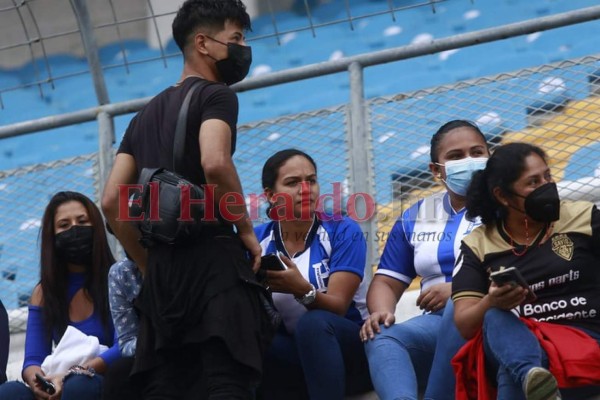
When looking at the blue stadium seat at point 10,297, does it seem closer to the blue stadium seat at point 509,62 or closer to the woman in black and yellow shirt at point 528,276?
the woman in black and yellow shirt at point 528,276

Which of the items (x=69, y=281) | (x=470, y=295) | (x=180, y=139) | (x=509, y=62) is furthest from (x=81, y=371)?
(x=509, y=62)

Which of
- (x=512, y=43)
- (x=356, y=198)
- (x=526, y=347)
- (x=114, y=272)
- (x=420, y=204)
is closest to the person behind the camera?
(x=526, y=347)

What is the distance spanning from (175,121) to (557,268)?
137cm

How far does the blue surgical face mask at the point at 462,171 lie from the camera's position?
4.63 m

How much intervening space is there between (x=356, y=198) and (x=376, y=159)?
236mm

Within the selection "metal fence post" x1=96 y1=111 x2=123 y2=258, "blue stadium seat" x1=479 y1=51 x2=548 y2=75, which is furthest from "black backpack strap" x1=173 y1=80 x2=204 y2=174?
"blue stadium seat" x1=479 y1=51 x2=548 y2=75

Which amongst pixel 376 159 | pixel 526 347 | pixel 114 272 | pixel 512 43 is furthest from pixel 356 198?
pixel 512 43

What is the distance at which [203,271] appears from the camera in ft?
12.4

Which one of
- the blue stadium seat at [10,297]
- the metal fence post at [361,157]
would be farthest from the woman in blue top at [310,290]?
the blue stadium seat at [10,297]

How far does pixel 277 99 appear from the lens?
8.80 meters

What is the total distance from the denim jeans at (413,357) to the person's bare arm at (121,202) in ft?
2.99

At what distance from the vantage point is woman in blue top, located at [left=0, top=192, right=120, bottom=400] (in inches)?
186

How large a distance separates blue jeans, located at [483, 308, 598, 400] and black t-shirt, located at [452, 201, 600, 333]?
0.17 metres

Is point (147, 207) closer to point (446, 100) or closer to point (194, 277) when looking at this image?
point (194, 277)
